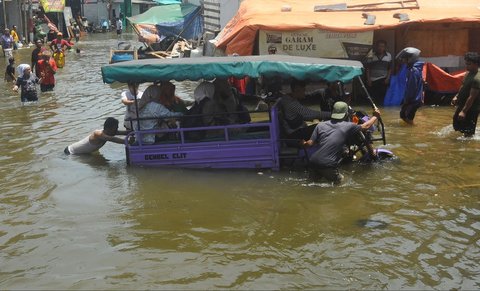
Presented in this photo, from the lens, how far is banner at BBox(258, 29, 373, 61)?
14.1 meters

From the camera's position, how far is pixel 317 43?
14148mm

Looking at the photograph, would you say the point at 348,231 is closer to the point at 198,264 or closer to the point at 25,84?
the point at 198,264

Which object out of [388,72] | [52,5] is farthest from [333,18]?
[52,5]

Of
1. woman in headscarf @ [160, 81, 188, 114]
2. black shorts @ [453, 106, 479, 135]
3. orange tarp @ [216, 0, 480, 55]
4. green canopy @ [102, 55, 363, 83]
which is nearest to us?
green canopy @ [102, 55, 363, 83]

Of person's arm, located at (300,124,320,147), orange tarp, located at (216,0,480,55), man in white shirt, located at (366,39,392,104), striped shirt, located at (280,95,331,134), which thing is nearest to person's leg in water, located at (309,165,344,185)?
person's arm, located at (300,124,320,147)

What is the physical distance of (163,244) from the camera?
19.5 ft

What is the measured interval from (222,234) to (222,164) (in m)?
2.28

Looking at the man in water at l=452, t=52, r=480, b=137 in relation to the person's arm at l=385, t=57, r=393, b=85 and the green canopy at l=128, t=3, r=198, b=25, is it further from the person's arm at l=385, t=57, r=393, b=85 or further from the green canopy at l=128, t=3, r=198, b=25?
the green canopy at l=128, t=3, r=198, b=25

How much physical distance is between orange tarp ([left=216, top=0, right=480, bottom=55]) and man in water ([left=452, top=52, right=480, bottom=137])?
4.40 meters

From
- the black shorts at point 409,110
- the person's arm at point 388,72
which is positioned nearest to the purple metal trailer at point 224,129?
the black shorts at point 409,110

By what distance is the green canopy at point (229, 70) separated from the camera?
7.78 metres

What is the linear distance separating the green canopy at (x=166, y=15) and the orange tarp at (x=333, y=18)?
12.8 metres

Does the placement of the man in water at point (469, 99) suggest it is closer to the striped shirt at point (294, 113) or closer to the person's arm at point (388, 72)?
the striped shirt at point (294, 113)

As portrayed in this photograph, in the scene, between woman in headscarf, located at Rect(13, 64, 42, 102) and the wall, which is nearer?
woman in headscarf, located at Rect(13, 64, 42, 102)
